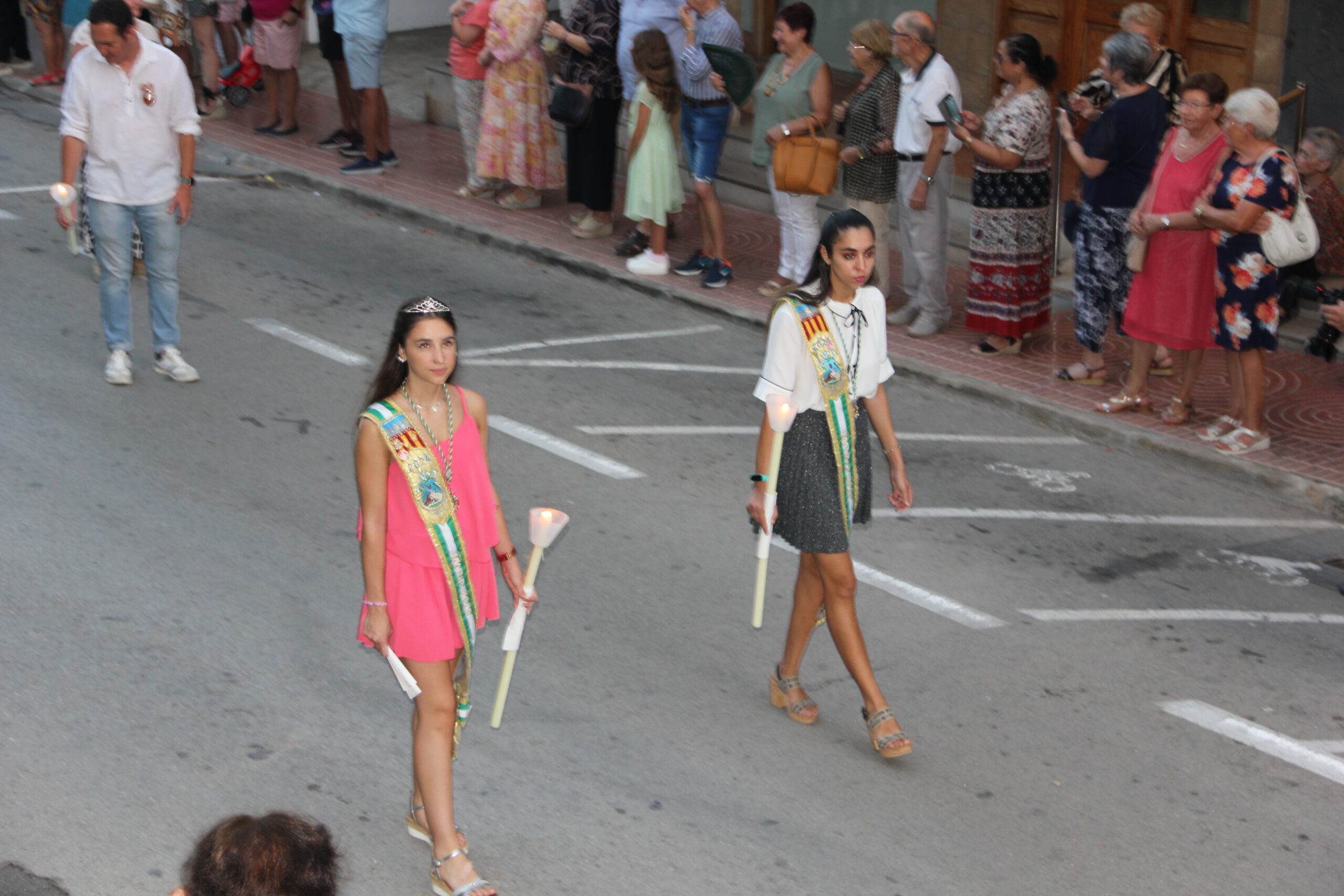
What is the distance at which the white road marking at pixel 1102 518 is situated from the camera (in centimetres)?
795

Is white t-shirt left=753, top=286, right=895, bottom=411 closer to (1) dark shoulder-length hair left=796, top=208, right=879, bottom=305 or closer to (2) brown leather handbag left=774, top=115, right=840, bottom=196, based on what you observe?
(1) dark shoulder-length hair left=796, top=208, right=879, bottom=305

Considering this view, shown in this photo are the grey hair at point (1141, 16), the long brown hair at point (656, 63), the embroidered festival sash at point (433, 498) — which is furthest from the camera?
the long brown hair at point (656, 63)

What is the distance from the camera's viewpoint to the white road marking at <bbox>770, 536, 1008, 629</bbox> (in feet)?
22.2

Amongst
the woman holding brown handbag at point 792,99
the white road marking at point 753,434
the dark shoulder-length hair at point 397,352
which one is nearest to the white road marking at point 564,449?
the white road marking at point 753,434

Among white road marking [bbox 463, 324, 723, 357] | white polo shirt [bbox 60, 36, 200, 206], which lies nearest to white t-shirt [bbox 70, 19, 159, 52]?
white polo shirt [bbox 60, 36, 200, 206]

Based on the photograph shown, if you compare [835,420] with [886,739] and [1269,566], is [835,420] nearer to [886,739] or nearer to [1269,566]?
[886,739]

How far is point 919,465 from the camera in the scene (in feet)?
28.5

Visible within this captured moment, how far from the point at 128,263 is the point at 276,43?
7124mm

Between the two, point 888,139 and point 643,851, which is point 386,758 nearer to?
point 643,851

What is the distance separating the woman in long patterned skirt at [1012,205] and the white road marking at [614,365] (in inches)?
63.9

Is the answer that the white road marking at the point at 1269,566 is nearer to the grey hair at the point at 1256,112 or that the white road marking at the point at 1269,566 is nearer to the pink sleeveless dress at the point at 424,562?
the grey hair at the point at 1256,112

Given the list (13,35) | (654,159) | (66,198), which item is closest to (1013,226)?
(654,159)

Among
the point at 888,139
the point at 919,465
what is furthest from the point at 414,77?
the point at 919,465

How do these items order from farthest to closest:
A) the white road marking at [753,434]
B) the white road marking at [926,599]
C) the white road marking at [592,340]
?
the white road marking at [592,340] → the white road marking at [753,434] → the white road marking at [926,599]
